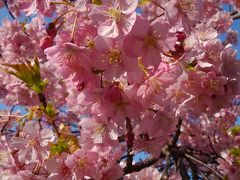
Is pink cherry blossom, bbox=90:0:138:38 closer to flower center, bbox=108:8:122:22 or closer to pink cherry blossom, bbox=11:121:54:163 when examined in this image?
flower center, bbox=108:8:122:22

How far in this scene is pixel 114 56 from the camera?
185 centimetres

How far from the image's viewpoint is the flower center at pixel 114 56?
71.9 inches

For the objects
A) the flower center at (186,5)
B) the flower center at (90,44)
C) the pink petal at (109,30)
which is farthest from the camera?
the flower center at (186,5)

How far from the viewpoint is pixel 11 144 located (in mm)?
2412

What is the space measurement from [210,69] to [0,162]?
4.94 ft

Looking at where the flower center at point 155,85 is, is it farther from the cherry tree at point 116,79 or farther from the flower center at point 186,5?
the flower center at point 186,5

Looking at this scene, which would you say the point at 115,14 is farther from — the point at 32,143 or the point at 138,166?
the point at 138,166

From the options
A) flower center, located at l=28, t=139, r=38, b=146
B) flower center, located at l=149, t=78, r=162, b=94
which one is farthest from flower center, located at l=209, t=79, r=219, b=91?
flower center, located at l=28, t=139, r=38, b=146

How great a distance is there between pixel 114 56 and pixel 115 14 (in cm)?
21

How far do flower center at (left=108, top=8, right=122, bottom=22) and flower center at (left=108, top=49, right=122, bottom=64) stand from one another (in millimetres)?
151

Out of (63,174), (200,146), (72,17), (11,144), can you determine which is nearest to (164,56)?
(72,17)

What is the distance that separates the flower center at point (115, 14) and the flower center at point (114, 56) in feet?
0.50

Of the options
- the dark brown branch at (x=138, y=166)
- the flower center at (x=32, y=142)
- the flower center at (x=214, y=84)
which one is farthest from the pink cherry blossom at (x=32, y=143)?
the flower center at (x=214, y=84)

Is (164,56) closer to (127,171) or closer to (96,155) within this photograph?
(96,155)
